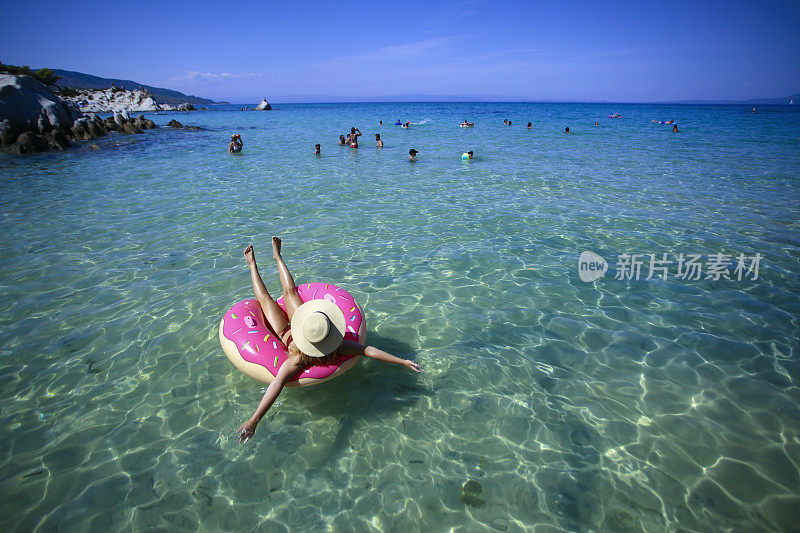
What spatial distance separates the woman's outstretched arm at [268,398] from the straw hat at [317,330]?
0.93ft

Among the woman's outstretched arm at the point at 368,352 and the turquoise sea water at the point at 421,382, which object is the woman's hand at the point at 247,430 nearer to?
the turquoise sea water at the point at 421,382

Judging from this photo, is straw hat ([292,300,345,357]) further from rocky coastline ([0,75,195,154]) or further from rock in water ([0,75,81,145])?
rock in water ([0,75,81,145])

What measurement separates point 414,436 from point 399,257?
4419mm

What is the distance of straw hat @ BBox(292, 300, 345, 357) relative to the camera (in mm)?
3404

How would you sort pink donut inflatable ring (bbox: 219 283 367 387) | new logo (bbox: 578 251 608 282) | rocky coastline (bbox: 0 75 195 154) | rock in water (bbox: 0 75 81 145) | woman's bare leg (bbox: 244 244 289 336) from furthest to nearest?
rock in water (bbox: 0 75 81 145) < rocky coastline (bbox: 0 75 195 154) < new logo (bbox: 578 251 608 282) < woman's bare leg (bbox: 244 244 289 336) < pink donut inflatable ring (bbox: 219 283 367 387)

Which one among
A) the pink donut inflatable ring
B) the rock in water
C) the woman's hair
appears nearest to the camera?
the woman's hair

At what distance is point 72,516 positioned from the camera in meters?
3.21

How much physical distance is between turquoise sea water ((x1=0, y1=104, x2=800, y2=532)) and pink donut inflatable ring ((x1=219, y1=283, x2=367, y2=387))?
0.62m

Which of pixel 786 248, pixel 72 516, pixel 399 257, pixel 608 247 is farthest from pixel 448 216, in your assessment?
pixel 72 516

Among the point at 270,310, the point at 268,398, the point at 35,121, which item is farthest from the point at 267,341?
the point at 35,121

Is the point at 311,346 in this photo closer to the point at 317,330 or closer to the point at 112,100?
the point at 317,330

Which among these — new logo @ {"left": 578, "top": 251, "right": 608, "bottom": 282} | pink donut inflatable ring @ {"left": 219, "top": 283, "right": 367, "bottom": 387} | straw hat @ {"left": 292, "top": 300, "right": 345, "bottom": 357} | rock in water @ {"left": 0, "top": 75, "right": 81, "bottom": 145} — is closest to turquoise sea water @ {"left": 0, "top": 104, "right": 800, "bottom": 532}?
new logo @ {"left": 578, "top": 251, "right": 608, "bottom": 282}

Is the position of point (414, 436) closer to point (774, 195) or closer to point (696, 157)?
point (774, 195)

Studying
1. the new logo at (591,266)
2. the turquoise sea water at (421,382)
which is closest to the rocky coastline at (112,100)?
the turquoise sea water at (421,382)
